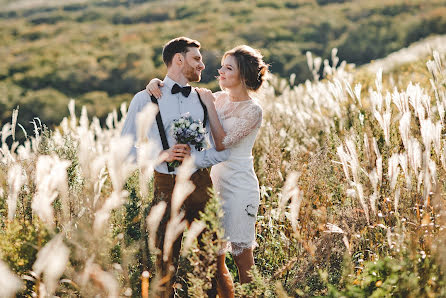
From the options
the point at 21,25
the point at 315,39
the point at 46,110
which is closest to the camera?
the point at 46,110

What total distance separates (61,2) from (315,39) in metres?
35.1

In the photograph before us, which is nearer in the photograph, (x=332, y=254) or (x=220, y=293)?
(x=220, y=293)

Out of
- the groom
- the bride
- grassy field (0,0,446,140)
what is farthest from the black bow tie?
grassy field (0,0,446,140)

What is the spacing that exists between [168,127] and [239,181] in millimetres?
634

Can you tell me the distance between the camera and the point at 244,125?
3004 millimetres

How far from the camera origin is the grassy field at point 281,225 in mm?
2137

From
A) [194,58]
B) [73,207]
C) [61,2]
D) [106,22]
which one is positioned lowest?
[73,207]

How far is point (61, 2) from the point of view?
174 ft

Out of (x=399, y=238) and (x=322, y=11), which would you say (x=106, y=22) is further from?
(x=399, y=238)

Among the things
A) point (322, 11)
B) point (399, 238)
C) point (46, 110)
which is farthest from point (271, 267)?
point (322, 11)

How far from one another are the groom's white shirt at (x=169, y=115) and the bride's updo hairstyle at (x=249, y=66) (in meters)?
0.40

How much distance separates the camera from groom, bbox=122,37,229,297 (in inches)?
113

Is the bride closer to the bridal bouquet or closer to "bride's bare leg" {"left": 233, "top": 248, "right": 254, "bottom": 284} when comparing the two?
"bride's bare leg" {"left": 233, "top": 248, "right": 254, "bottom": 284}

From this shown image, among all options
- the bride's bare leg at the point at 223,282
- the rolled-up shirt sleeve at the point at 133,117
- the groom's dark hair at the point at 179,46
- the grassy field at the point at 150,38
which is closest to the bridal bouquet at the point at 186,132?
the rolled-up shirt sleeve at the point at 133,117
